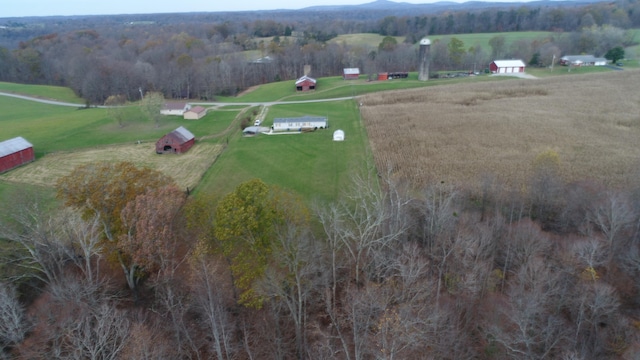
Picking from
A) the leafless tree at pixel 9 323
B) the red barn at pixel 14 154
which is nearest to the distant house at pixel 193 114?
the red barn at pixel 14 154

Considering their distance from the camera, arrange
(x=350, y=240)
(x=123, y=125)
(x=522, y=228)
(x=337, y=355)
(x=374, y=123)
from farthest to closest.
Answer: (x=123, y=125) → (x=374, y=123) → (x=350, y=240) → (x=522, y=228) → (x=337, y=355)

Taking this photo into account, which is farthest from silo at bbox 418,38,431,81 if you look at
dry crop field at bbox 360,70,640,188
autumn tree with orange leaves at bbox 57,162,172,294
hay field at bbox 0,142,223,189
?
autumn tree with orange leaves at bbox 57,162,172,294

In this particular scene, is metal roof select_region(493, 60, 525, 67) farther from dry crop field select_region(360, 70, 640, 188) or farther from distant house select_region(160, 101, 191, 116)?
distant house select_region(160, 101, 191, 116)

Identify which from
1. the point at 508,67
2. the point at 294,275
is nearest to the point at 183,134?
the point at 294,275

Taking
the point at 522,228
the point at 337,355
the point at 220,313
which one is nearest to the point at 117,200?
the point at 220,313

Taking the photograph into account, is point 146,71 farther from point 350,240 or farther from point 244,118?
point 350,240

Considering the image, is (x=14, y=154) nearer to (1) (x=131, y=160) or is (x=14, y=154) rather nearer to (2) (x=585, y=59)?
(1) (x=131, y=160)
